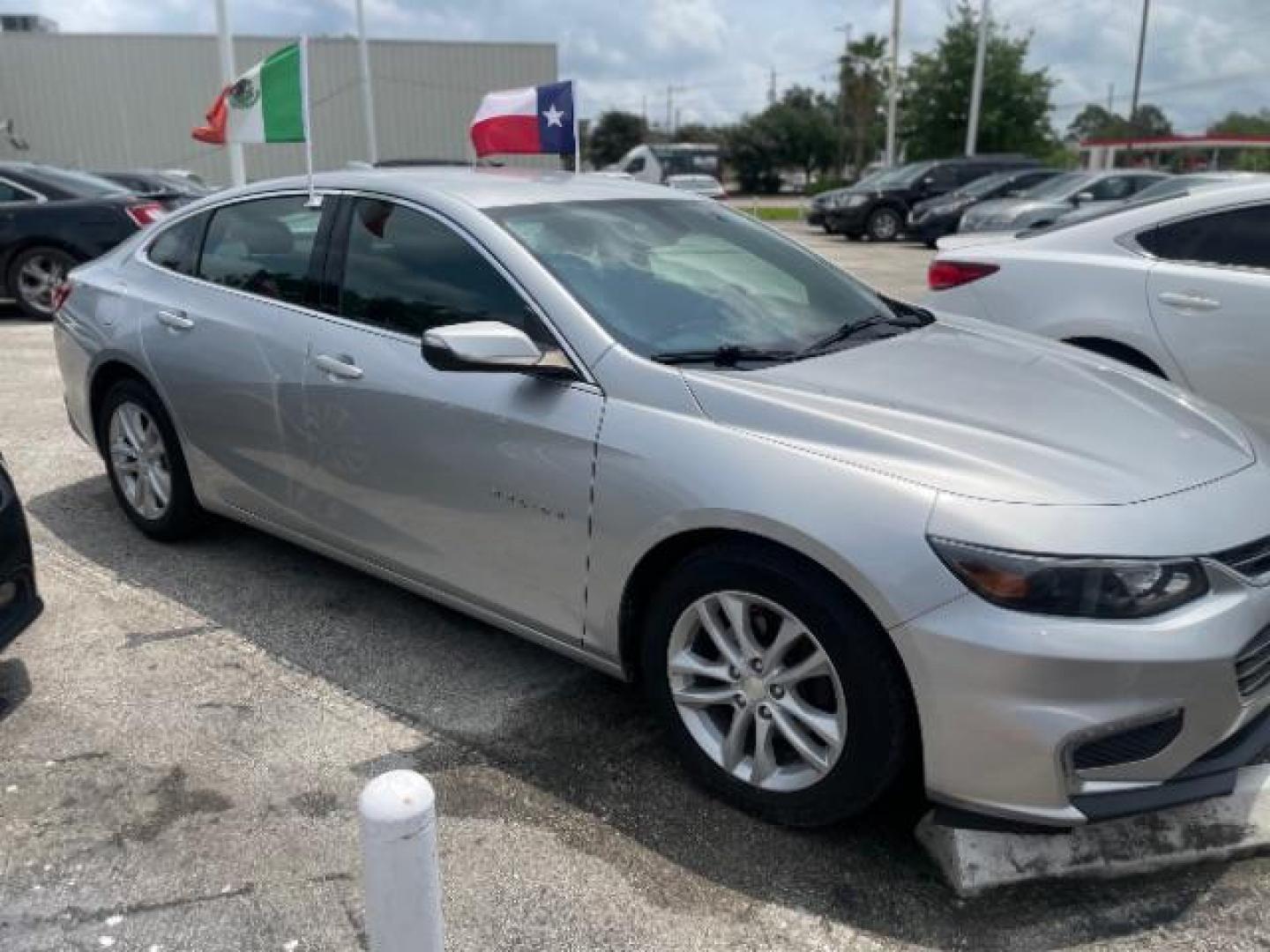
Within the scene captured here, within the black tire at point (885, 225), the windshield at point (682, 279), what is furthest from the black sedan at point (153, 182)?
the black tire at point (885, 225)

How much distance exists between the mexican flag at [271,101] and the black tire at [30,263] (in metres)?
5.92

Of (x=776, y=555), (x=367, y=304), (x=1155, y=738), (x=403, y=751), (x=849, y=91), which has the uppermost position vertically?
(x=849, y=91)

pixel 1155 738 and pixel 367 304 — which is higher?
pixel 367 304

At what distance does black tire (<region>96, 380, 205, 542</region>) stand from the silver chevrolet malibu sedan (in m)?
0.07

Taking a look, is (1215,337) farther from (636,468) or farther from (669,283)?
(636,468)

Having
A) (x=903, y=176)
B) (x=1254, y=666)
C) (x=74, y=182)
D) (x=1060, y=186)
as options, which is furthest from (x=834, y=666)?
(x=903, y=176)

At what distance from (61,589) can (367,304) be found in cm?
173

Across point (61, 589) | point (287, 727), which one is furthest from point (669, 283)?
point (61, 589)

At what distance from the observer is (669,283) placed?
333 centimetres

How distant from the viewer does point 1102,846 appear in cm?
259

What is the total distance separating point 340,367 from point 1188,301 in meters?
3.54

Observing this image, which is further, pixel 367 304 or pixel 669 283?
pixel 367 304

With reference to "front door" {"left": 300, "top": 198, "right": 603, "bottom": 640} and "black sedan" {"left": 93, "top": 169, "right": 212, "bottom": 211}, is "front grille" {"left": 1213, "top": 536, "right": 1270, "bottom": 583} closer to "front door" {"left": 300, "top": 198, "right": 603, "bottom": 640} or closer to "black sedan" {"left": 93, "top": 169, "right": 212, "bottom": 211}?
"front door" {"left": 300, "top": 198, "right": 603, "bottom": 640}

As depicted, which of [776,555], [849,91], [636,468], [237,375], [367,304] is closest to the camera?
[776,555]
